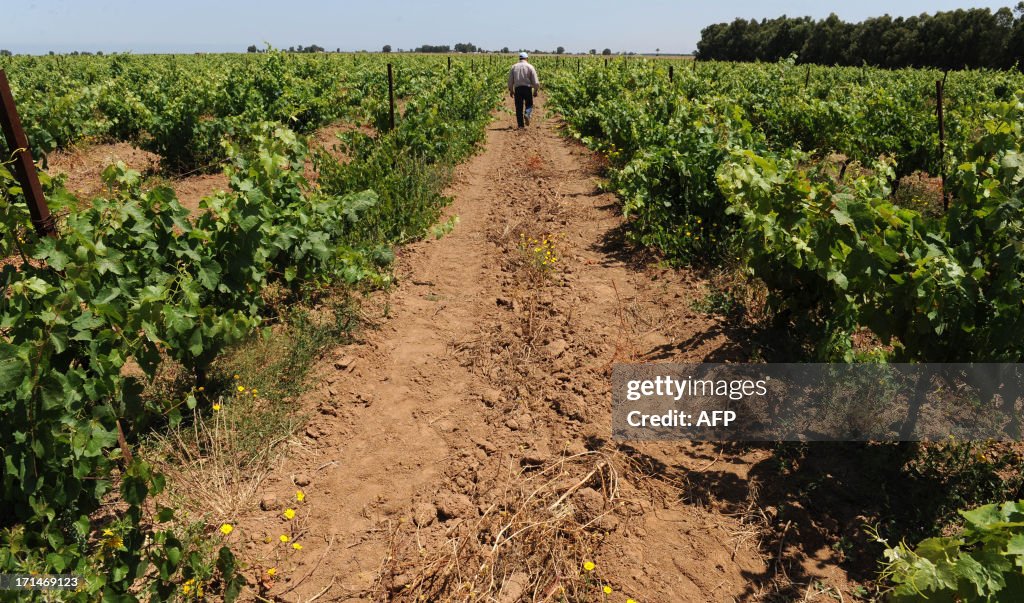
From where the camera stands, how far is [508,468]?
3.54 meters

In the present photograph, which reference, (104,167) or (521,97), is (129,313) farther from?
(521,97)

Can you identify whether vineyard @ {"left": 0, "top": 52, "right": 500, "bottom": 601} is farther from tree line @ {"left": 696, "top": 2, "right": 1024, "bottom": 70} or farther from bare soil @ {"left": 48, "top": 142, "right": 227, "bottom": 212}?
tree line @ {"left": 696, "top": 2, "right": 1024, "bottom": 70}

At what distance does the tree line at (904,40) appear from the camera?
34.3 metres

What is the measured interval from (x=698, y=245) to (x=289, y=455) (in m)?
4.27

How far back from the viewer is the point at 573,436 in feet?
12.4

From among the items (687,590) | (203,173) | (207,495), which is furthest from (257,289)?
(203,173)

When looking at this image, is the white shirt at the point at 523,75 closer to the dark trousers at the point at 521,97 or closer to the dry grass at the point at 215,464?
the dark trousers at the point at 521,97

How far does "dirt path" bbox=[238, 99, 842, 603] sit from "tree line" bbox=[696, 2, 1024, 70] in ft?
83.3

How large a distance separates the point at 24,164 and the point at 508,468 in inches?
110

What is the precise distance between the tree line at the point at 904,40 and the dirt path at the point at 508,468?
25.4 meters

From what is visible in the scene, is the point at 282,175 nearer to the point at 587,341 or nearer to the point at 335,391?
the point at 335,391

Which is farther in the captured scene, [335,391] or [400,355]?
[400,355]

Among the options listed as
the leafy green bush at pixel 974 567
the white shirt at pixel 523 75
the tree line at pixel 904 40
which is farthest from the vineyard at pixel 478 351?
the tree line at pixel 904 40

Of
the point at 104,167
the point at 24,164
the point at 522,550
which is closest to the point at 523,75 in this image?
the point at 104,167
